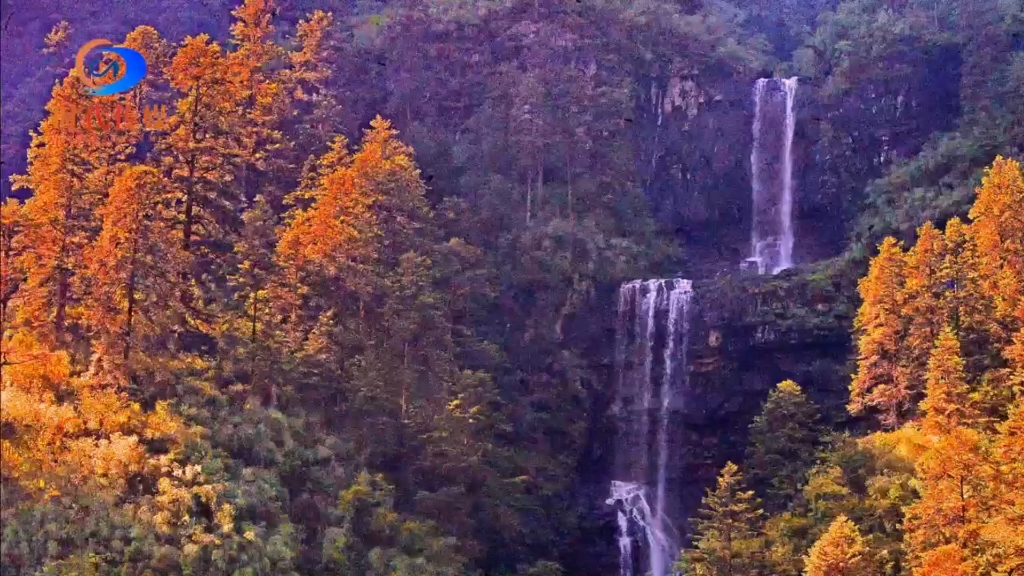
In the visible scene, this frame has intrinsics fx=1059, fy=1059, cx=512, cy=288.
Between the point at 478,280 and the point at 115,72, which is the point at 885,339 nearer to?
the point at 478,280

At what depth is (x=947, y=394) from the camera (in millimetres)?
32281

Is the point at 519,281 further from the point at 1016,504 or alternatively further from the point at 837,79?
the point at 1016,504

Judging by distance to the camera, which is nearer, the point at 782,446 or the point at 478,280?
the point at 782,446

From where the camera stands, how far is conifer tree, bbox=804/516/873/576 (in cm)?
2842

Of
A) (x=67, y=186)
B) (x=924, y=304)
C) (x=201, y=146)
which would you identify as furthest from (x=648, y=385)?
(x=67, y=186)

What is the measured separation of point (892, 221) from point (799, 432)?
1133cm

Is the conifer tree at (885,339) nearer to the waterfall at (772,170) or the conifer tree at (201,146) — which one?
the waterfall at (772,170)

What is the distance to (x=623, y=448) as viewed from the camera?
44.7 meters

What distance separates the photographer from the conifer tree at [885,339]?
3691 centimetres

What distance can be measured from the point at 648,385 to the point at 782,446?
8601mm

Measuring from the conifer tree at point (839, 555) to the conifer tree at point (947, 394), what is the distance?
542 centimetres

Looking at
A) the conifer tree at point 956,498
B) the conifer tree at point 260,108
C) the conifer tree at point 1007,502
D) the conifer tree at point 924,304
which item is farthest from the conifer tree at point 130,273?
the conifer tree at point 924,304

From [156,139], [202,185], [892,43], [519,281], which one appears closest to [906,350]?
[519,281]

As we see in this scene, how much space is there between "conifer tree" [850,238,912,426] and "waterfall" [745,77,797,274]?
13.0 meters
